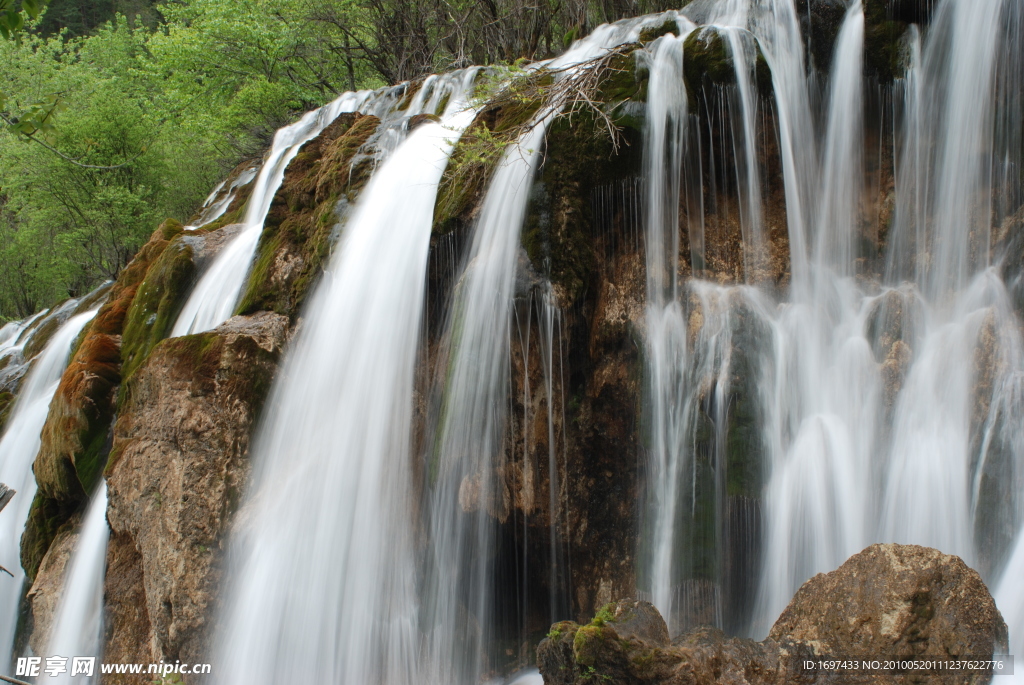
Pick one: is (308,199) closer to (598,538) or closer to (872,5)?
(598,538)

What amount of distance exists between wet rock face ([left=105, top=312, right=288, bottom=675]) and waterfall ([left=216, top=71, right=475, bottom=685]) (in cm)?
20

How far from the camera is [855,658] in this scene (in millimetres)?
3664

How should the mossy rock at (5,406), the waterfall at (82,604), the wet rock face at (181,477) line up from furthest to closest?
the mossy rock at (5,406)
the waterfall at (82,604)
the wet rock face at (181,477)

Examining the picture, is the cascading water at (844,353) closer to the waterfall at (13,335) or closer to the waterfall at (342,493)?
the waterfall at (342,493)

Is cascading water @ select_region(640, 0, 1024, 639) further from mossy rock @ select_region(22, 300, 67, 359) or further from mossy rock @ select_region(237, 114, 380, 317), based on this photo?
mossy rock @ select_region(22, 300, 67, 359)

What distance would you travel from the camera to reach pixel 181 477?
6.20 metres

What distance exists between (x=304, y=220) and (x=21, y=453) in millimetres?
5355

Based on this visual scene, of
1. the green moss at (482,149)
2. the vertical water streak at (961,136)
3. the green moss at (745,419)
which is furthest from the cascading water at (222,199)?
the vertical water streak at (961,136)

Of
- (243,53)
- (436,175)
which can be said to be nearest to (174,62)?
(243,53)

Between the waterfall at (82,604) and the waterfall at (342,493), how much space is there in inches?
73.0

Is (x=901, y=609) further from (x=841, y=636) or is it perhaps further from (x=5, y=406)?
(x=5, y=406)

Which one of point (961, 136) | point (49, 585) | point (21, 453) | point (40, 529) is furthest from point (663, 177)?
point (21, 453)

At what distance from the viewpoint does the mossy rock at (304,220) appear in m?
7.49


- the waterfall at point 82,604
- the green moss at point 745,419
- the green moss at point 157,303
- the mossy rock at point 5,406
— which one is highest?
the green moss at point 157,303
